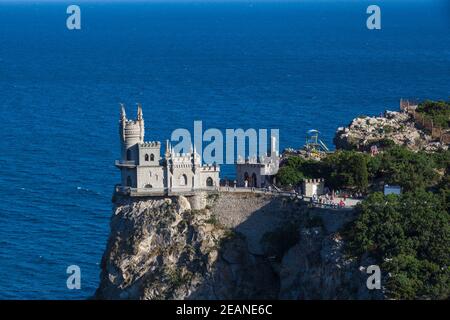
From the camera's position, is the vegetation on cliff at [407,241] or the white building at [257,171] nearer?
the vegetation on cliff at [407,241]

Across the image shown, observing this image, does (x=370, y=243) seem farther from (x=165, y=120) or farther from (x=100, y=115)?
(x=100, y=115)

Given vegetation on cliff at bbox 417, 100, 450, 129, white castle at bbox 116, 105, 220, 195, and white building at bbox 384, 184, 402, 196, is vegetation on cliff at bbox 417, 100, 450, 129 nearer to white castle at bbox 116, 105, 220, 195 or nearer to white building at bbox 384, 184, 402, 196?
white building at bbox 384, 184, 402, 196

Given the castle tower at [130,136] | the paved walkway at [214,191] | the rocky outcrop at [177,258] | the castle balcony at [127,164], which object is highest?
the castle tower at [130,136]

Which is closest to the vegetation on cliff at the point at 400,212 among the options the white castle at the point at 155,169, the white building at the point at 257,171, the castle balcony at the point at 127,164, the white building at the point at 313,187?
the white building at the point at 313,187

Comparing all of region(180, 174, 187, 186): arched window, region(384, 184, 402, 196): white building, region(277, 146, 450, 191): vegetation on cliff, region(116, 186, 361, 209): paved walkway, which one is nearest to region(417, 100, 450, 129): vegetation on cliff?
region(277, 146, 450, 191): vegetation on cliff

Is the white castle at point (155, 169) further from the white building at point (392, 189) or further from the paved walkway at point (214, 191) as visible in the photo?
the white building at point (392, 189)

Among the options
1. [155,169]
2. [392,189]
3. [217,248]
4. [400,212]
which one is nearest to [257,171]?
[155,169]

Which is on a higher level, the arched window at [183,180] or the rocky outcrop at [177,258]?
the arched window at [183,180]
